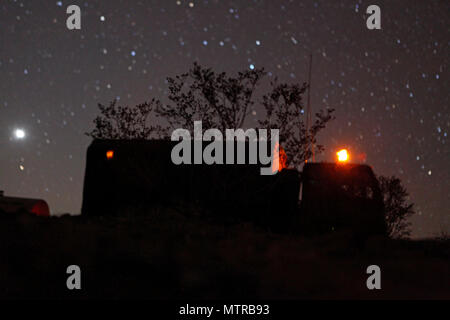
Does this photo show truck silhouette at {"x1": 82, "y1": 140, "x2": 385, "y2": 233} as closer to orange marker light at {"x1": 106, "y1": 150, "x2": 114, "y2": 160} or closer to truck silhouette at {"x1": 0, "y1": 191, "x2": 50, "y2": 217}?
orange marker light at {"x1": 106, "y1": 150, "x2": 114, "y2": 160}

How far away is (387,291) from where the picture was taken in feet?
15.9

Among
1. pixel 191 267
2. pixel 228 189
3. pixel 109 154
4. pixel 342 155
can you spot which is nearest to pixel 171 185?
pixel 228 189

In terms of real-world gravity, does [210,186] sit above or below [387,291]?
above

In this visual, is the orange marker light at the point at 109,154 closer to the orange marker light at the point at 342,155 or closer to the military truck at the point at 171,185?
the military truck at the point at 171,185

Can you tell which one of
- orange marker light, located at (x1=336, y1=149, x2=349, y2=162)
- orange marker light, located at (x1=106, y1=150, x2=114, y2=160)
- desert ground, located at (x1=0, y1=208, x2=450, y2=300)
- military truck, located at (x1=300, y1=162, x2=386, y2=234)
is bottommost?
desert ground, located at (x1=0, y1=208, x2=450, y2=300)

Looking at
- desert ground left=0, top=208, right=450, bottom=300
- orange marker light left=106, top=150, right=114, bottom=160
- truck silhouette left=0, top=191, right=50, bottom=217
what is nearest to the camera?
desert ground left=0, top=208, right=450, bottom=300

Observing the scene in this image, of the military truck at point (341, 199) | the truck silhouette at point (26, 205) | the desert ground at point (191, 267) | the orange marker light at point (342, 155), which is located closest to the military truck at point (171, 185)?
the military truck at point (341, 199)

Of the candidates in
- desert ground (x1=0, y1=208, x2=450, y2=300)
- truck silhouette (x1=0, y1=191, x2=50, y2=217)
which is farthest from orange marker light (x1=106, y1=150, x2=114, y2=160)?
desert ground (x1=0, y1=208, x2=450, y2=300)

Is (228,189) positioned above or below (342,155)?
→ below

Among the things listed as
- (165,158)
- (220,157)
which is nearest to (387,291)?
(220,157)

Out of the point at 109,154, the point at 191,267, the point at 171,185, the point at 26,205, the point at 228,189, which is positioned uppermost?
the point at 109,154

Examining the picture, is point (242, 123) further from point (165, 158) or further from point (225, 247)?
point (225, 247)

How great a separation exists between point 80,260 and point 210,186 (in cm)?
645

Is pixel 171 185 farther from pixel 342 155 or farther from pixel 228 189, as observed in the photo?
pixel 342 155
